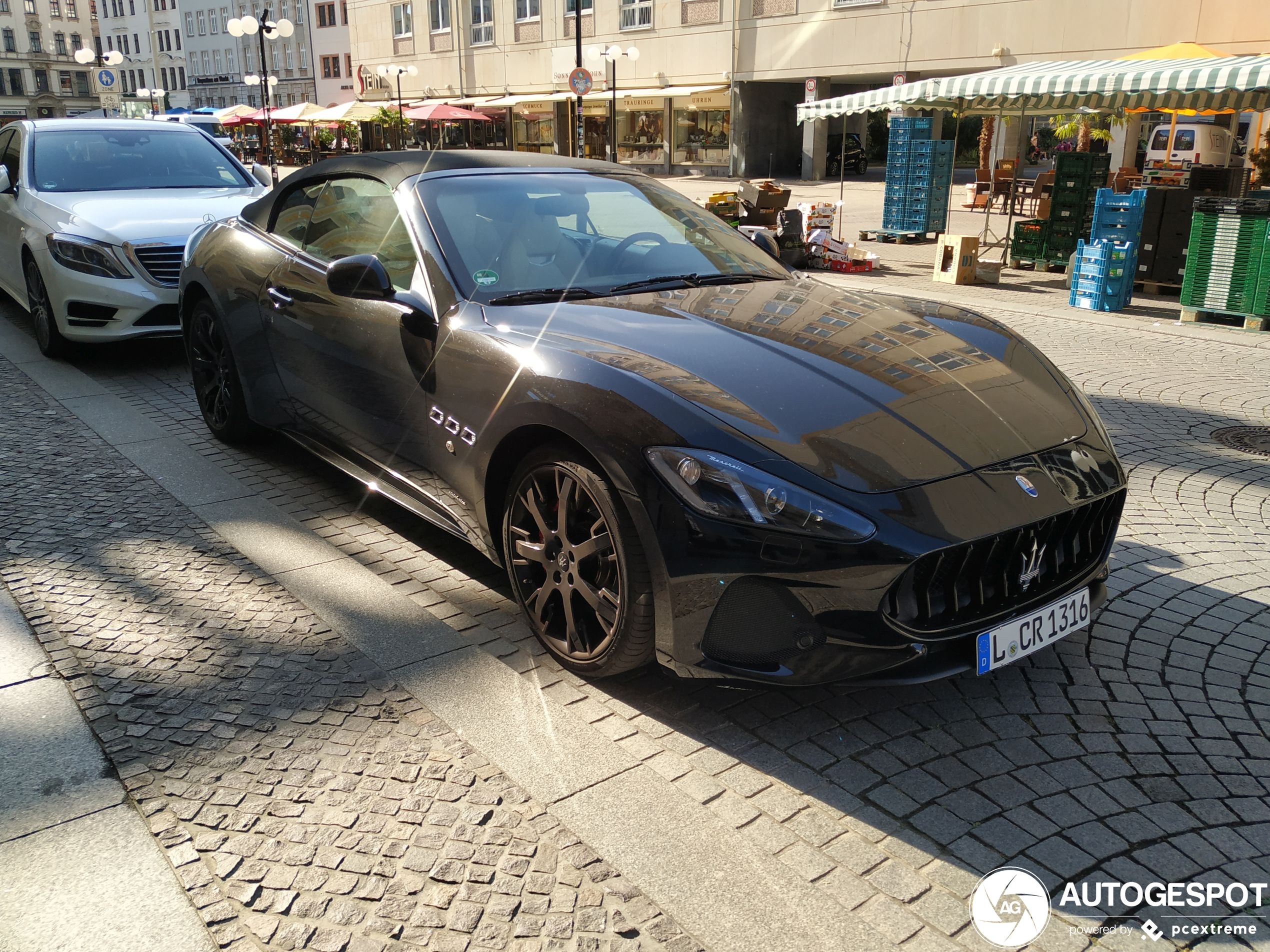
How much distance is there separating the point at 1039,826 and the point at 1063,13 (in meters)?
31.5

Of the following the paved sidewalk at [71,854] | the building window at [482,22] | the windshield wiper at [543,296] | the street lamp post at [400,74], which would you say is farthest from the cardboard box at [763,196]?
the building window at [482,22]

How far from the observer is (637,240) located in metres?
4.29

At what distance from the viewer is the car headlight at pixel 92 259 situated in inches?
290

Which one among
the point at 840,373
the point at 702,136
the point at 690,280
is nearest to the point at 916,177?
the point at 690,280

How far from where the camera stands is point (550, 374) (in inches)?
128

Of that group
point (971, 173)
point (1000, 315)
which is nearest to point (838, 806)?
point (1000, 315)

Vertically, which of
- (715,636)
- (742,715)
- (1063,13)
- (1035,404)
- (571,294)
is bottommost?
(742,715)

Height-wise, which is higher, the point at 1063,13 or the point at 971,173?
the point at 1063,13

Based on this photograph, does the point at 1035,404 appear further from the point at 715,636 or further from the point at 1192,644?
the point at 715,636

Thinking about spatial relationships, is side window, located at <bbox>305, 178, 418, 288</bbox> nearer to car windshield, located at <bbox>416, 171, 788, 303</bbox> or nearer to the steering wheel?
car windshield, located at <bbox>416, 171, 788, 303</bbox>

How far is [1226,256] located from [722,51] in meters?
31.4

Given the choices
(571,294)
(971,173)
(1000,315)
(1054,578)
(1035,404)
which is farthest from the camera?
(971,173)

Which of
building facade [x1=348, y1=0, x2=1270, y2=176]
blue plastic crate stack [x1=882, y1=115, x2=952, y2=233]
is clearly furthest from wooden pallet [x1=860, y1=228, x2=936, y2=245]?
building facade [x1=348, y1=0, x2=1270, y2=176]

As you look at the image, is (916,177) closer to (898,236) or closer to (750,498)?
(898,236)
